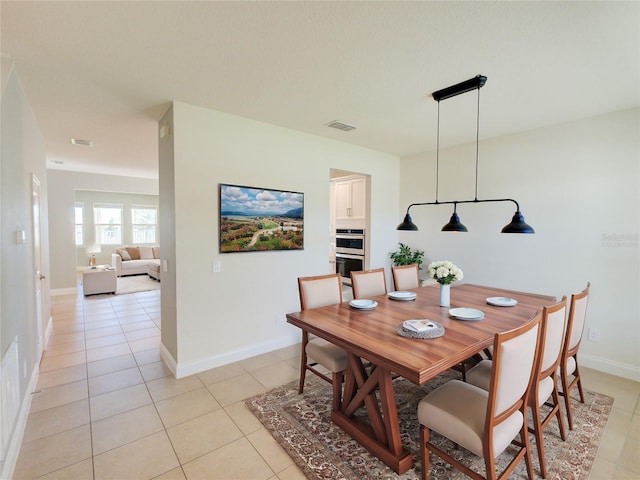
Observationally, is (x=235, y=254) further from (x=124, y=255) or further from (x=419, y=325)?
(x=124, y=255)

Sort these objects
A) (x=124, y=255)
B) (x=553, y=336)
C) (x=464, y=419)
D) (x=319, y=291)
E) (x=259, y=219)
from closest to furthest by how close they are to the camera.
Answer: (x=464, y=419) → (x=553, y=336) → (x=319, y=291) → (x=259, y=219) → (x=124, y=255)

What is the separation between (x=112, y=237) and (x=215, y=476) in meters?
9.99

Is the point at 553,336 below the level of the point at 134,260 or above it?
above

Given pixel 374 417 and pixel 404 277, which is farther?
pixel 404 277

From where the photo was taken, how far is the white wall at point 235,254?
9.82 ft

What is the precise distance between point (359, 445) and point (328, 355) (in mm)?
618

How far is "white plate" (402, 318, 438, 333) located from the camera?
195 centimetres

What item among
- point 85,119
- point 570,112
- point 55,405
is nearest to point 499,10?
point 570,112

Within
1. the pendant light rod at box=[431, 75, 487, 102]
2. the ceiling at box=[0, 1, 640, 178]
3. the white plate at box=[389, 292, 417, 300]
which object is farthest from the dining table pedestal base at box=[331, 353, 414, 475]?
the pendant light rod at box=[431, 75, 487, 102]

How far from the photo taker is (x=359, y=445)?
81.3 inches

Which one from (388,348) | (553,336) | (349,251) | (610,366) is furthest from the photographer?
(349,251)

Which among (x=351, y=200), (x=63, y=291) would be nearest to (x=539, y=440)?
(x=351, y=200)

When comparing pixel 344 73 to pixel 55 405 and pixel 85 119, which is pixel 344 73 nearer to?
pixel 85 119

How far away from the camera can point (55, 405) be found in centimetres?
251
